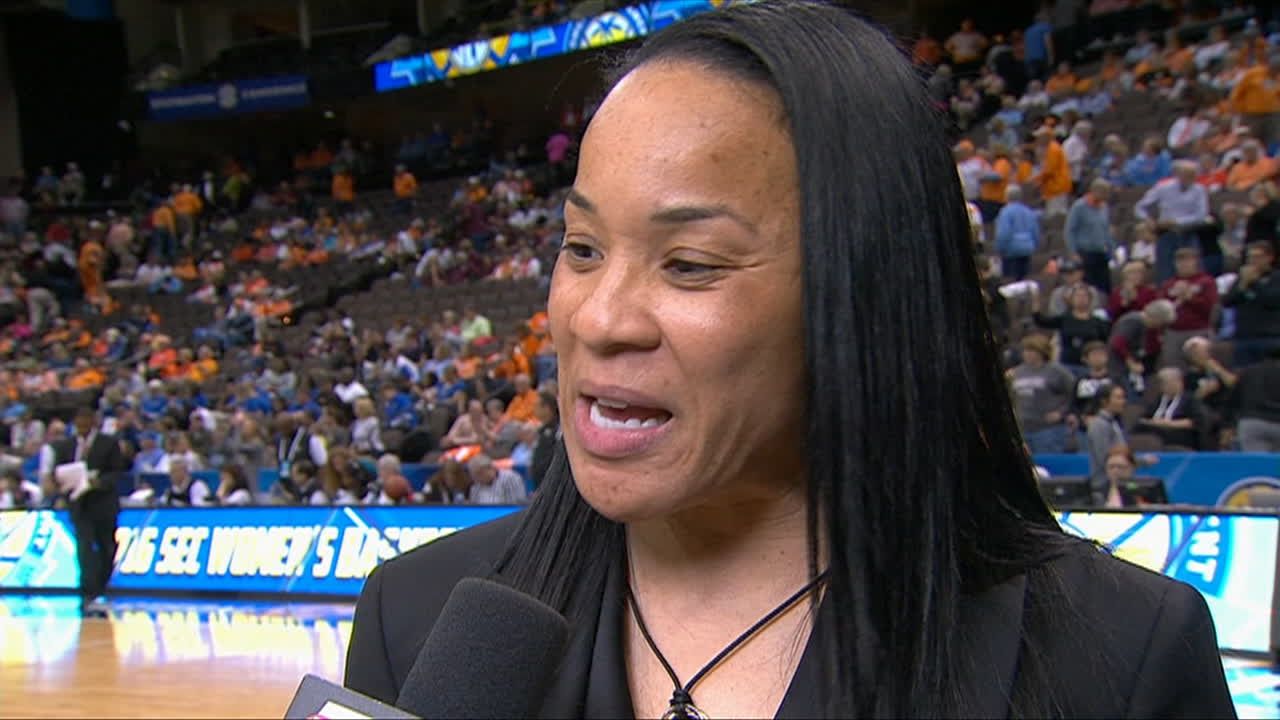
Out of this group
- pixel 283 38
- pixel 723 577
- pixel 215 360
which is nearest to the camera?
pixel 723 577

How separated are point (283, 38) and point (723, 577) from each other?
29.7 meters

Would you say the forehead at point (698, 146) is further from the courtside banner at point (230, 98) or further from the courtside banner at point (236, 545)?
the courtside banner at point (230, 98)

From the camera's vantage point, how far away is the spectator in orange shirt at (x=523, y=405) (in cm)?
1158

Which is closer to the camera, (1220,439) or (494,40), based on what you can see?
(1220,439)

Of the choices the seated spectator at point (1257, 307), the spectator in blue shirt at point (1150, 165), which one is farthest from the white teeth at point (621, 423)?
the spectator in blue shirt at point (1150, 165)

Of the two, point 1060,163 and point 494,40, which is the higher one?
point 494,40

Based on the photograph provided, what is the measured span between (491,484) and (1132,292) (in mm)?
4634

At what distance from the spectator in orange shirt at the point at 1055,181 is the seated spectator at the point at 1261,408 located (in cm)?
425

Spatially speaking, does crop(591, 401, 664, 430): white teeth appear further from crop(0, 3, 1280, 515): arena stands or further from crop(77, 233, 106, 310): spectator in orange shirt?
crop(77, 233, 106, 310): spectator in orange shirt

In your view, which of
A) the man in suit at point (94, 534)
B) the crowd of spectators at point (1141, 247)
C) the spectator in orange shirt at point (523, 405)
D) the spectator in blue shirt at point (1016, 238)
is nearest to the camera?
the crowd of spectators at point (1141, 247)

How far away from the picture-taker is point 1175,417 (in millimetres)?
8234

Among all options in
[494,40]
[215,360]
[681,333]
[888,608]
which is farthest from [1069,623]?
[494,40]

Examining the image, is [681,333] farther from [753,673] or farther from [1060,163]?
[1060,163]

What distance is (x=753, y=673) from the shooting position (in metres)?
1.13
